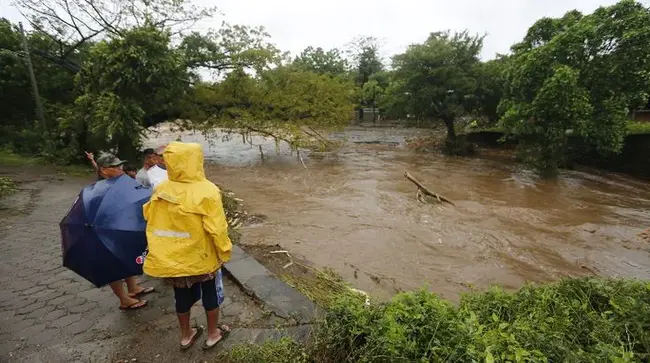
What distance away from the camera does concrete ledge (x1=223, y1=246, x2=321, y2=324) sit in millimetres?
3343

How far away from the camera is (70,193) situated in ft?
28.8

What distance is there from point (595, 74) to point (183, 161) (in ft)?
50.9

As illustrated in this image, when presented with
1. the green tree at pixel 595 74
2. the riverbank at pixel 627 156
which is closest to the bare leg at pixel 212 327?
the green tree at pixel 595 74

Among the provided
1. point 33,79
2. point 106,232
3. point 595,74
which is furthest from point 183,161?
point 595,74

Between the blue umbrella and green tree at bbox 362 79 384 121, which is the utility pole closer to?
the blue umbrella

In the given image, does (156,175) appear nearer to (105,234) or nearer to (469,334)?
(105,234)

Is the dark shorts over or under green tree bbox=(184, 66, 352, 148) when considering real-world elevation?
under

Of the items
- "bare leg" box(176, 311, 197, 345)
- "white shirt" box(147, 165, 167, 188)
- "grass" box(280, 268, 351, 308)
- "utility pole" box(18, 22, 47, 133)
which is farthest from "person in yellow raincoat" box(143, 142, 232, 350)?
"utility pole" box(18, 22, 47, 133)

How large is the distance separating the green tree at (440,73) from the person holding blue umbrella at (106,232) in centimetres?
1835

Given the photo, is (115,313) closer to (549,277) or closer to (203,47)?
(549,277)

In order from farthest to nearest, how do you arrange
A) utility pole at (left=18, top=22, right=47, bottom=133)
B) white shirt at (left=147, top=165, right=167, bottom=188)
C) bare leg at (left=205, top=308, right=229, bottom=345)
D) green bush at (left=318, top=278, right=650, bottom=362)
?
1. utility pole at (left=18, top=22, right=47, bottom=133)
2. white shirt at (left=147, top=165, right=167, bottom=188)
3. bare leg at (left=205, top=308, right=229, bottom=345)
4. green bush at (left=318, top=278, right=650, bottom=362)

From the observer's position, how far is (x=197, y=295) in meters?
2.88

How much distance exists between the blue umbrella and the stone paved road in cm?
62

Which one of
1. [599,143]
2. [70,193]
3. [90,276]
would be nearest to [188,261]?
[90,276]
